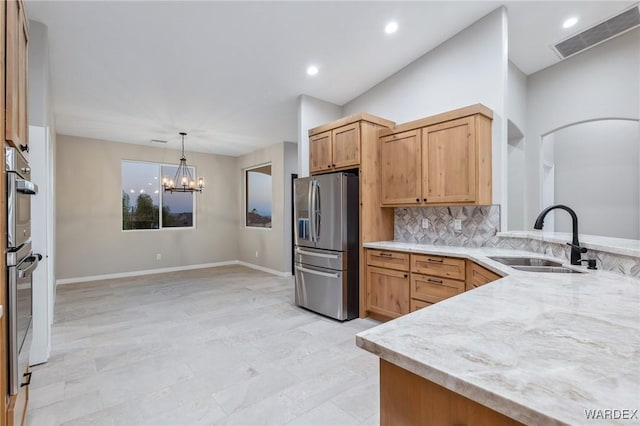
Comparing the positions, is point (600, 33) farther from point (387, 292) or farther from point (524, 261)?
point (387, 292)

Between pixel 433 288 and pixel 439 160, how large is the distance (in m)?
1.30

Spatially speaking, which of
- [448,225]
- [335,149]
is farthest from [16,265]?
[448,225]

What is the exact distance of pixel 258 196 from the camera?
7414 millimetres

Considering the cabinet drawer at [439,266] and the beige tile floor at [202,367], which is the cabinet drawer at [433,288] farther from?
the beige tile floor at [202,367]

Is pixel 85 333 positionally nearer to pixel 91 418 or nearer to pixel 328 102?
pixel 91 418

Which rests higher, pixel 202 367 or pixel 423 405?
pixel 423 405

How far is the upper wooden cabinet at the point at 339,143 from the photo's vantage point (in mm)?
3580

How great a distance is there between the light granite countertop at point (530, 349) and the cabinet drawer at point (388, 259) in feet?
6.10

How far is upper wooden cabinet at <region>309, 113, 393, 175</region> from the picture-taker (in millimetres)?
3580

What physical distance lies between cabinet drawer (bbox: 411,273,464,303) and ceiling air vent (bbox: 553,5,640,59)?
119 inches

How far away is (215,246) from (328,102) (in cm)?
467

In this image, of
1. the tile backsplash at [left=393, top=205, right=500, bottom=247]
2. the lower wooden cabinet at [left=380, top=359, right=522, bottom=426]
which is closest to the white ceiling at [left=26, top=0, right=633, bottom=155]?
the tile backsplash at [left=393, top=205, right=500, bottom=247]

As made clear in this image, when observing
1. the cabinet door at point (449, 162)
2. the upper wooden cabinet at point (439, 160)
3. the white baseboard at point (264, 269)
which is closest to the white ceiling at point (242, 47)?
the upper wooden cabinet at point (439, 160)

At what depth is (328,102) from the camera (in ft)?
15.2
